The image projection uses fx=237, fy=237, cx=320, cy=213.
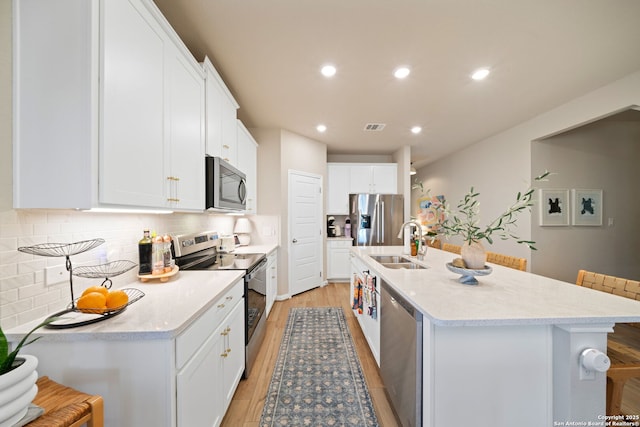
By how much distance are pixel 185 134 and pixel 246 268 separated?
1.07m

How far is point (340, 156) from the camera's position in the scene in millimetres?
5387

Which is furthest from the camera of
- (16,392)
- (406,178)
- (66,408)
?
(406,178)

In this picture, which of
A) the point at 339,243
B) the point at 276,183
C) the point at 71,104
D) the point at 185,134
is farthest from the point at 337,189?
the point at 71,104

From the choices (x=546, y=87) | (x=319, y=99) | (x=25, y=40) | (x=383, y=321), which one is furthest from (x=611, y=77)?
(x=25, y=40)

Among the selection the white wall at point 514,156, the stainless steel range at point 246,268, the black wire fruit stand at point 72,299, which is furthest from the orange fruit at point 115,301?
the white wall at point 514,156

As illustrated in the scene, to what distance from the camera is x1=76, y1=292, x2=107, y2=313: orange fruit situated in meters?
1.00

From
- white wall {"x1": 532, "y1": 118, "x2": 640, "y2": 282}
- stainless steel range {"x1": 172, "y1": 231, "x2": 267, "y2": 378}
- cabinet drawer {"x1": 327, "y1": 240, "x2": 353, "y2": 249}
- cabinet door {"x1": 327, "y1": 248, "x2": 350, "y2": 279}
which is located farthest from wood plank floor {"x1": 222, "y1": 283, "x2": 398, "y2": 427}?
white wall {"x1": 532, "y1": 118, "x2": 640, "y2": 282}

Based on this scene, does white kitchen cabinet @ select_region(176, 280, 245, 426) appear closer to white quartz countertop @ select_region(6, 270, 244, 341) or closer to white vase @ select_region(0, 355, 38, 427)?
white quartz countertop @ select_region(6, 270, 244, 341)

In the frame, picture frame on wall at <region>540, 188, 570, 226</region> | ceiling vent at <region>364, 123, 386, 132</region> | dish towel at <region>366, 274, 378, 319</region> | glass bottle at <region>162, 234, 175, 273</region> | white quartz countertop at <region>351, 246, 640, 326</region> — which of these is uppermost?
ceiling vent at <region>364, 123, 386, 132</region>

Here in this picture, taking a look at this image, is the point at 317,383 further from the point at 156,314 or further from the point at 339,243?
the point at 339,243

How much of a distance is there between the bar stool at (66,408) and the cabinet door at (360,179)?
15.0 feet

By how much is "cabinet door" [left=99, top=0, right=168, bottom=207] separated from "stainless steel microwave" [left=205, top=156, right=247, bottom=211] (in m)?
0.56

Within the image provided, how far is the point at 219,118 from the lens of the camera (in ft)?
7.11

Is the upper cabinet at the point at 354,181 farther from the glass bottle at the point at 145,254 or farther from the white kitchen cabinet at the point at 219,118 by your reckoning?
the glass bottle at the point at 145,254
